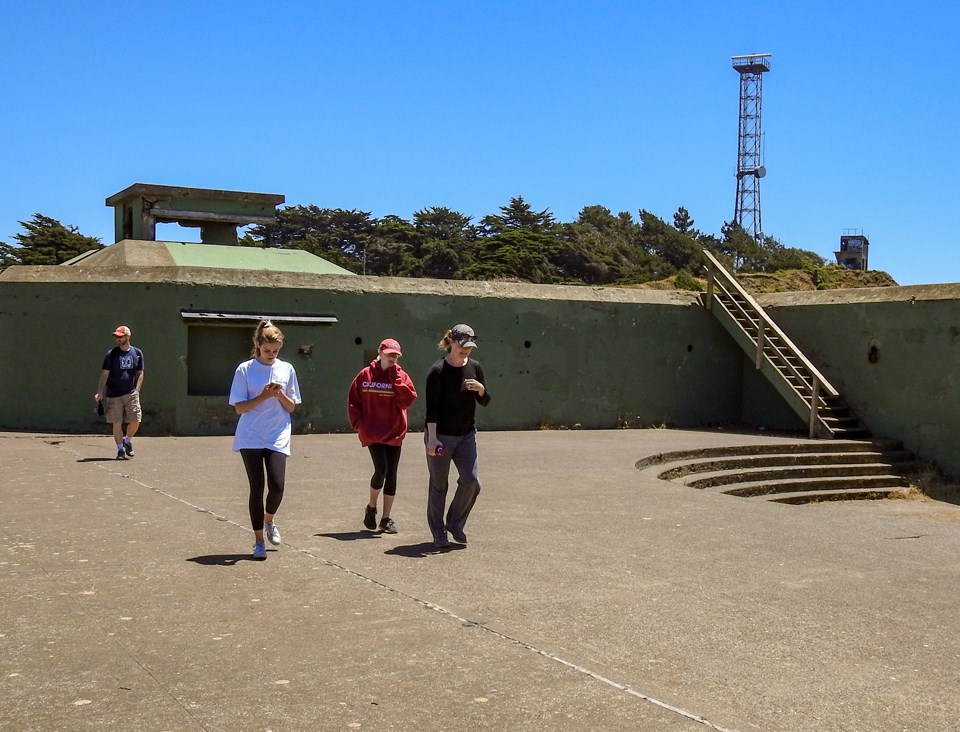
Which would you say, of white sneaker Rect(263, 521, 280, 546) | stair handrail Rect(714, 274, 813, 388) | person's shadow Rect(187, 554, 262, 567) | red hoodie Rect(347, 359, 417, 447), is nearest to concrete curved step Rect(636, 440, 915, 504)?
stair handrail Rect(714, 274, 813, 388)

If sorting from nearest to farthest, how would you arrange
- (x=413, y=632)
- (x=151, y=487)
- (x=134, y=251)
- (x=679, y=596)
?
(x=413, y=632) → (x=679, y=596) → (x=151, y=487) → (x=134, y=251)

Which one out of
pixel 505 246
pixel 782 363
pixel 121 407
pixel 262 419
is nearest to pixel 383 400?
pixel 262 419

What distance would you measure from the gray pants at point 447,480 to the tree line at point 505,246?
3698 centimetres

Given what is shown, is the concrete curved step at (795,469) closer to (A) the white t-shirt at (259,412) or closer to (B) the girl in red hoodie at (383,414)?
(B) the girl in red hoodie at (383,414)

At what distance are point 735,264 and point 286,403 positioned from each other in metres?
45.8

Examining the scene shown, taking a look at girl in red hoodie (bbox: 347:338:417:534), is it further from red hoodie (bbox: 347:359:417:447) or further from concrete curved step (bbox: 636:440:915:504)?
concrete curved step (bbox: 636:440:915:504)

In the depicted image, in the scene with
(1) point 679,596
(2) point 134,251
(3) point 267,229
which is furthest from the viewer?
(3) point 267,229

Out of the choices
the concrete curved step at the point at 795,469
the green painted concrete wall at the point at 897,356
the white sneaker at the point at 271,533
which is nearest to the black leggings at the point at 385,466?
the white sneaker at the point at 271,533

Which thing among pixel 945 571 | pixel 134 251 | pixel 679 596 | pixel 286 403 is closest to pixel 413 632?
pixel 679 596

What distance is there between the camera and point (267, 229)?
24453 mm

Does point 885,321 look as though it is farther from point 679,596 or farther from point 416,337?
point 679,596

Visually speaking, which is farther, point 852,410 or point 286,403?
point 852,410

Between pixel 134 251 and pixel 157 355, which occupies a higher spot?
pixel 134 251

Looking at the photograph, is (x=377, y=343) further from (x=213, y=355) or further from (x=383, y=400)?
(x=383, y=400)
